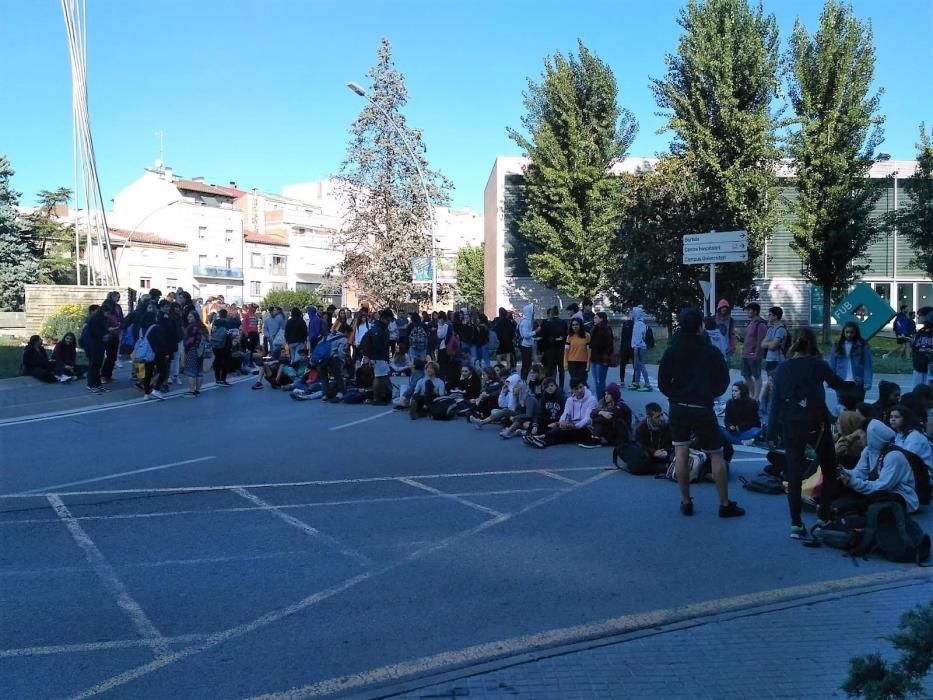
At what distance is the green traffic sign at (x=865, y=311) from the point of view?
41.4 ft

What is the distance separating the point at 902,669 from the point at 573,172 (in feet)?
118

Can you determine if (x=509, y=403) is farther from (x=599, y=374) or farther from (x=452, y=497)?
(x=452, y=497)

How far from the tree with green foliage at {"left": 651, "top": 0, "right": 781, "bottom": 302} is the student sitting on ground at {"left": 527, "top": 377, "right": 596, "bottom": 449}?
1955 centimetres

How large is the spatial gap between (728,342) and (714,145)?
56.0ft

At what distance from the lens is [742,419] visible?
11.3m

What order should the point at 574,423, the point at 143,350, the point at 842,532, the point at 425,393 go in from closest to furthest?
1. the point at 842,532
2. the point at 574,423
3. the point at 425,393
4. the point at 143,350

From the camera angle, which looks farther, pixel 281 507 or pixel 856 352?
pixel 856 352

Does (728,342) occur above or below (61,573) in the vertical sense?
above

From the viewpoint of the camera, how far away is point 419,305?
43.9 metres

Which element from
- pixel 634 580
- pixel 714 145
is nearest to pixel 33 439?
pixel 634 580

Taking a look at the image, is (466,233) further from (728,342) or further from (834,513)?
(834,513)

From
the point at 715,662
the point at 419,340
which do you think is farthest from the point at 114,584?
the point at 419,340

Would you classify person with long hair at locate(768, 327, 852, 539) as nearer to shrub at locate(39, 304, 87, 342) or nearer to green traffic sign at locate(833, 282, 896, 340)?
green traffic sign at locate(833, 282, 896, 340)

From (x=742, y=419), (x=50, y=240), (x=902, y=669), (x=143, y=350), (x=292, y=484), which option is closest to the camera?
(x=902, y=669)
